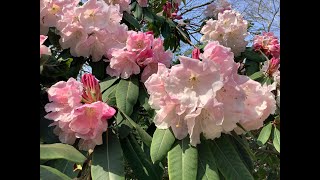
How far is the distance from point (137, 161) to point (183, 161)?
121mm

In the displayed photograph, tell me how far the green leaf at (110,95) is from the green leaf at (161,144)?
0.30m

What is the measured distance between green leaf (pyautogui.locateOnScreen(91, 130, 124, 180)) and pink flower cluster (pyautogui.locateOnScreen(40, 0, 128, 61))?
51 cm

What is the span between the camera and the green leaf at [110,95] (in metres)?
1.22

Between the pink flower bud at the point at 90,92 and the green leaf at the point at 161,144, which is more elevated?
the pink flower bud at the point at 90,92

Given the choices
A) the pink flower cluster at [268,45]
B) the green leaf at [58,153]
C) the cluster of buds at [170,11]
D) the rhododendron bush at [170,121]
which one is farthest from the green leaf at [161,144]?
the cluster of buds at [170,11]

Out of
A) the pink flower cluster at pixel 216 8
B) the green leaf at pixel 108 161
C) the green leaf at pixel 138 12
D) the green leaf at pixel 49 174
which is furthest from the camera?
the pink flower cluster at pixel 216 8

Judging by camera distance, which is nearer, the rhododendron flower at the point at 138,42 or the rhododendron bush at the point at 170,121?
the rhododendron bush at the point at 170,121

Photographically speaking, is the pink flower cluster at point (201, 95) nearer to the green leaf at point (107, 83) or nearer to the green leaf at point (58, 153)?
the green leaf at point (58, 153)
